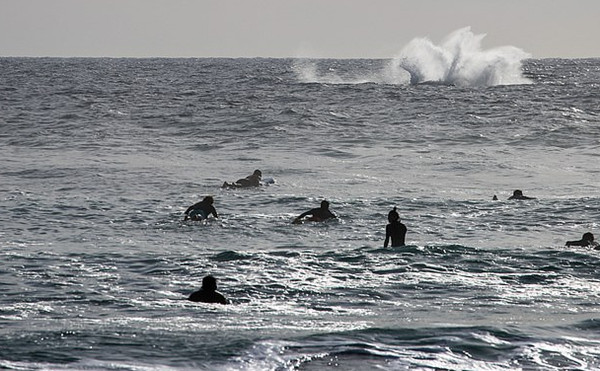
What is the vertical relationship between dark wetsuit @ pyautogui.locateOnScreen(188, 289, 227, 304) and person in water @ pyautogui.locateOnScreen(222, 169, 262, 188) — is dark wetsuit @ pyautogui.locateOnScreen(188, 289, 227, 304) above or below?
below

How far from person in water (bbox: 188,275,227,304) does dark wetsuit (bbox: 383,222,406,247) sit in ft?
19.3

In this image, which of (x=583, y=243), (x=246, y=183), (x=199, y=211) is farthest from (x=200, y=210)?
(x=583, y=243)

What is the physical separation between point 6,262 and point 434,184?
16.2 meters

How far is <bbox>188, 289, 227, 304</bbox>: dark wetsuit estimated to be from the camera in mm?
15539

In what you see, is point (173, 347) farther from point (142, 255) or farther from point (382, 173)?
point (382, 173)

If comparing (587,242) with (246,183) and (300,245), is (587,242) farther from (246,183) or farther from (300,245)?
(246,183)

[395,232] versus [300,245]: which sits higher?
[395,232]

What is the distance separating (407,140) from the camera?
4534 centimetres

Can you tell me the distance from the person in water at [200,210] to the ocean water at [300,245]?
9.2 inches

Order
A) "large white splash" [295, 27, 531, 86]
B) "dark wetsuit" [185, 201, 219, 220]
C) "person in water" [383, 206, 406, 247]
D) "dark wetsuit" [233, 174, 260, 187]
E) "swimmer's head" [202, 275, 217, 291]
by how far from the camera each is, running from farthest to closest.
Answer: "large white splash" [295, 27, 531, 86] < "dark wetsuit" [233, 174, 260, 187] < "dark wetsuit" [185, 201, 219, 220] < "person in water" [383, 206, 406, 247] < "swimmer's head" [202, 275, 217, 291]

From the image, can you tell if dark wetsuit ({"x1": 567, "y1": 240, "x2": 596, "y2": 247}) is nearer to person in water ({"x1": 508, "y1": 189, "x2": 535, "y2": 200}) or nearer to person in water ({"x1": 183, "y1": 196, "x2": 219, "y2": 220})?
person in water ({"x1": 508, "y1": 189, "x2": 535, "y2": 200})

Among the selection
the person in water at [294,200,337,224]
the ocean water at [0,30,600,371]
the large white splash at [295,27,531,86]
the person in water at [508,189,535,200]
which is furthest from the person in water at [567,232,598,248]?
the large white splash at [295,27,531,86]

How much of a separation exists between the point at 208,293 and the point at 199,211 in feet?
27.6

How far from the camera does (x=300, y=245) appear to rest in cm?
2145
